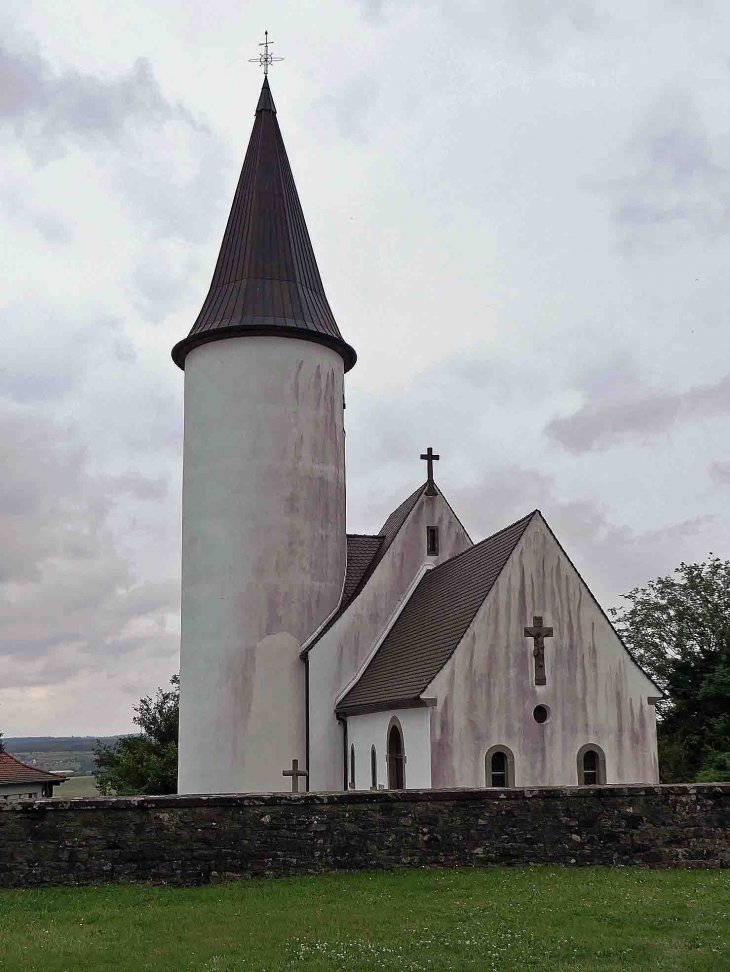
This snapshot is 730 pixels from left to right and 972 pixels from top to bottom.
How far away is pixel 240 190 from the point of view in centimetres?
3120

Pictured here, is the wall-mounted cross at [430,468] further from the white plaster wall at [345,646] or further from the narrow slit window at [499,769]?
the narrow slit window at [499,769]

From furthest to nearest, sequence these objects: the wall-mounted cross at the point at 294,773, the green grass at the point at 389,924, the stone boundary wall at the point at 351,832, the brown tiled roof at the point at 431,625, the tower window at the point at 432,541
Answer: the tower window at the point at 432,541 < the wall-mounted cross at the point at 294,773 < the brown tiled roof at the point at 431,625 < the stone boundary wall at the point at 351,832 < the green grass at the point at 389,924

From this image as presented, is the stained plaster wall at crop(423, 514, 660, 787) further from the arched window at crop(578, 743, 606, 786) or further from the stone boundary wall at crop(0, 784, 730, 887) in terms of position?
the stone boundary wall at crop(0, 784, 730, 887)

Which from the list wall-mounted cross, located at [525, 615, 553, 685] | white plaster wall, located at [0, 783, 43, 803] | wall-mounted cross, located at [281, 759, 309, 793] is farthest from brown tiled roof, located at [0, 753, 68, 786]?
wall-mounted cross, located at [525, 615, 553, 685]

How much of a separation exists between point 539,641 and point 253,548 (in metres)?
8.67

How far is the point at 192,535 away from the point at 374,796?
46.6ft

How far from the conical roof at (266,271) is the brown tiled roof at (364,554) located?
4.55 metres

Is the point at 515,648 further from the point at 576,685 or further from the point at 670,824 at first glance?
the point at 670,824

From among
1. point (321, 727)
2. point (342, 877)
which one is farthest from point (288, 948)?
point (321, 727)

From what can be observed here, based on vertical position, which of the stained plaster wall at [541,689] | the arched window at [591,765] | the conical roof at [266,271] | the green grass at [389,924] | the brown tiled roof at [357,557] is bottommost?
the green grass at [389,924]

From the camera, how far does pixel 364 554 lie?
A: 29953mm

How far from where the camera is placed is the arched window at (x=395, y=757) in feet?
73.4

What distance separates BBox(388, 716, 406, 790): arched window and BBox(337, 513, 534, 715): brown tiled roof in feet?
1.97

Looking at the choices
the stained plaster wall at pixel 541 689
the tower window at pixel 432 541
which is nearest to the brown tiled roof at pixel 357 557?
the tower window at pixel 432 541
